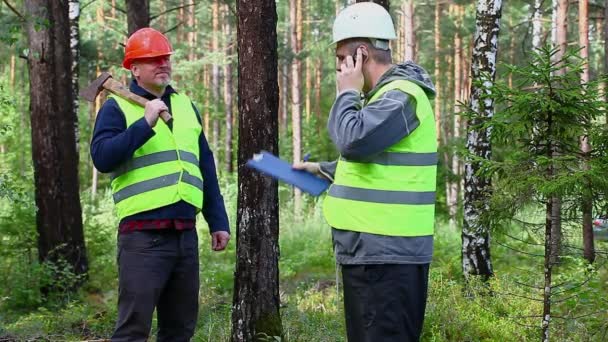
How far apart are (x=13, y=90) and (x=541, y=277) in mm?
37540

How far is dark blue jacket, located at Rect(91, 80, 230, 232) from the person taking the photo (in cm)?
425

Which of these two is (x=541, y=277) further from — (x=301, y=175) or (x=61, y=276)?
(x=61, y=276)

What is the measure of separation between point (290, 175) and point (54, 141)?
26.7 feet

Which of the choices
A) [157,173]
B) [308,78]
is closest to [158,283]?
[157,173]

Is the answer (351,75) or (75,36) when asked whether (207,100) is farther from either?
(351,75)

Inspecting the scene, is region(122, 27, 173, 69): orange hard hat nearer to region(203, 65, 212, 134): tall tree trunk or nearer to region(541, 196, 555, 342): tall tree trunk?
region(541, 196, 555, 342): tall tree trunk

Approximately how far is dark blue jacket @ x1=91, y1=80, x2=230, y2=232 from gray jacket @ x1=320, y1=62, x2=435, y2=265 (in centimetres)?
128

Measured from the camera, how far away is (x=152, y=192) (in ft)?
14.4

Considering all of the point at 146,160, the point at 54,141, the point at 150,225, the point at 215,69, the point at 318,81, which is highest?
the point at 318,81

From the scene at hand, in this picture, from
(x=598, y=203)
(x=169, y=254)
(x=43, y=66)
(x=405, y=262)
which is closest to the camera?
(x=405, y=262)

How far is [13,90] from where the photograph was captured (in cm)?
4081

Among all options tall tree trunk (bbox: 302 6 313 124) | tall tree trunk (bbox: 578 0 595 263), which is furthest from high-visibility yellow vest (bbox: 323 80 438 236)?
tall tree trunk (bbox: 302 6 313 124)

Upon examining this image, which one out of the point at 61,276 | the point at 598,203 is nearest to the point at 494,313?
the point at 598,203

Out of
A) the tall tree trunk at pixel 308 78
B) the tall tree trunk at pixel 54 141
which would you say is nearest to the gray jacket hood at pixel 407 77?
the tall tree trunk at pixel 54 141
